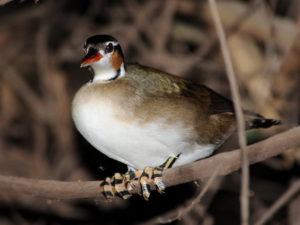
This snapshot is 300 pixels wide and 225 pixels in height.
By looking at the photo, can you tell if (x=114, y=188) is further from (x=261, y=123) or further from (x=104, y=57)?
(x=261, y=123)

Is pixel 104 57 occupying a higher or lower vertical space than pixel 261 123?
higher

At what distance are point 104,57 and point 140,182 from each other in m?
0.68

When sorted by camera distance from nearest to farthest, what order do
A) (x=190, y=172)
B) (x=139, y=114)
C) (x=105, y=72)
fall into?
(x=190, y=172), (x=139, y=114), (x=105, y=72)

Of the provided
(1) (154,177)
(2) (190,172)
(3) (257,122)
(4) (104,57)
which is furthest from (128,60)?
(2) (190,172)

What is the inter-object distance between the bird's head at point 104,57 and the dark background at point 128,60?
2.03m

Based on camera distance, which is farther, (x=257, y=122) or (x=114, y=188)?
(x=257, y=122)

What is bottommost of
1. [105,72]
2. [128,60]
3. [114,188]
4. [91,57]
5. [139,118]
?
[114,188]

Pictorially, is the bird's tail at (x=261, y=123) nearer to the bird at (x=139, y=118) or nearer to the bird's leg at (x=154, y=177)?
the bird at (x=139, y=118)

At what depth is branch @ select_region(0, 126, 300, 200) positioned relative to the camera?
3010mm

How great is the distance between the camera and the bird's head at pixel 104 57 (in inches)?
126

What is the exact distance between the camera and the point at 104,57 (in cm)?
327

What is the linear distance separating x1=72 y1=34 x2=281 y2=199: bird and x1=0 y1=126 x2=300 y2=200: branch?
123mm

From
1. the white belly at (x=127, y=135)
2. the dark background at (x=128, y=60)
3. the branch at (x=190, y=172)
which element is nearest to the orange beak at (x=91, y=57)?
the white belly at (x=127, y=135)

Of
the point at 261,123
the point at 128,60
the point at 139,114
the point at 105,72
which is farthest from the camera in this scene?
the point at 128,60
